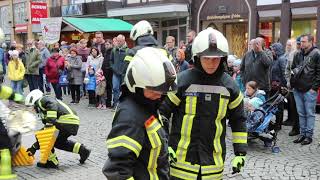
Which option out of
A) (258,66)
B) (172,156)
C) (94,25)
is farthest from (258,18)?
(172,156)

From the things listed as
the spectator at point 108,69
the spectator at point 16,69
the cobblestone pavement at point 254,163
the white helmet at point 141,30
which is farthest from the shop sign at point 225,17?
the white helmet at point 141,30

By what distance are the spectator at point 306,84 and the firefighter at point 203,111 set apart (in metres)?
4.39

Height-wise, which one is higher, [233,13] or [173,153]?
[233,13]

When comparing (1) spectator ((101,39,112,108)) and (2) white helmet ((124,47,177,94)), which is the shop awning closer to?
(1) spectator ((101,39,112,108))

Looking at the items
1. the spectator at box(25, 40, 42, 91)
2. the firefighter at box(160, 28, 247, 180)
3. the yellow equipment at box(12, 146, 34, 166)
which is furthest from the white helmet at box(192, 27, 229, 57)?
the spectator at box(25, 40, 42, 91)

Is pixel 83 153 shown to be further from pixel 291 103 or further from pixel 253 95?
pixel 291 103

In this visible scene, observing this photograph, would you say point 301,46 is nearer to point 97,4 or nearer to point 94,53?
point 94,53

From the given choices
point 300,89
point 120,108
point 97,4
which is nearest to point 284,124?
point 300,89

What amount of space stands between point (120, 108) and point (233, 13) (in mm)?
17169

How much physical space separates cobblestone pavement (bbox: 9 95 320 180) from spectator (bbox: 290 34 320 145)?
0.33 meters

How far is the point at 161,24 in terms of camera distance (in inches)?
958

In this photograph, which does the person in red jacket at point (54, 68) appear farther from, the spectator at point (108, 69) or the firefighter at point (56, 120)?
the firefighter at point (56, 120)

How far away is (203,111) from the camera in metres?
3.15

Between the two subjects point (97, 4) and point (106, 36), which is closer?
point (106, 36)
